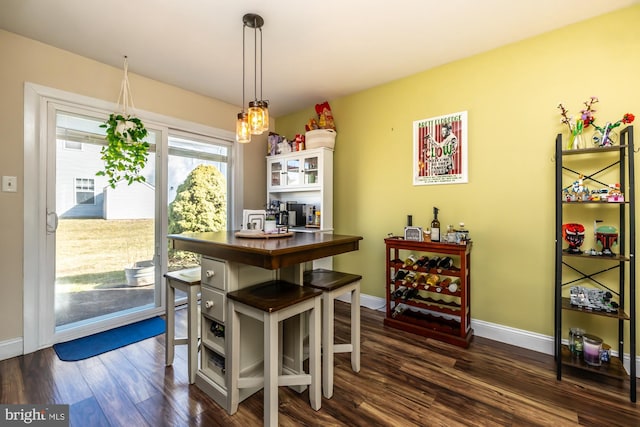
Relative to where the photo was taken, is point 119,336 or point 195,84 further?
point 195,84

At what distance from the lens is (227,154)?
11.9 ft

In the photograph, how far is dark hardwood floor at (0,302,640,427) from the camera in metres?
1.50

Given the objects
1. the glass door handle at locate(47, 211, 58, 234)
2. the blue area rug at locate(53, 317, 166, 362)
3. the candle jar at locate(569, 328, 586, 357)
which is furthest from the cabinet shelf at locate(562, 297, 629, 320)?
the glass door handle at locate(47, 211, 58, 234)

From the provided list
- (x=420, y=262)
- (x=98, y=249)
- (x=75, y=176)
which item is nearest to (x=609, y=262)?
(x=420, y=262)

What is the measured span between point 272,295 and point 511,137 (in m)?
2.26

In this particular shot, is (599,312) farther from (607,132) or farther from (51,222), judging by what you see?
(51,222)

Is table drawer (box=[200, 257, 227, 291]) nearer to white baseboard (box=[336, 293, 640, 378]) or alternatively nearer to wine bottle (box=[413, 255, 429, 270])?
wine bottle (box=[413, 255, 429, 270])

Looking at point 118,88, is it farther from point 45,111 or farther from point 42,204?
point 42,204

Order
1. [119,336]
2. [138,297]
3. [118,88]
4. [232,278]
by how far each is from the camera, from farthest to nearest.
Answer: [138,297] < [118,88] < [119,336] < [232,278]

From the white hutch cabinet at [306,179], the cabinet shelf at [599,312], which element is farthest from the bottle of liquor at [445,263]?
the white hutch cabinet at [306,179]

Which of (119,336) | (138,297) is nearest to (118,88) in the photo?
(138,297)

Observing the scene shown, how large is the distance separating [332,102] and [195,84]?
5.12 feet

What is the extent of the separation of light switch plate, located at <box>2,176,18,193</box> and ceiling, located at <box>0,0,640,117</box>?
1106 millimetres

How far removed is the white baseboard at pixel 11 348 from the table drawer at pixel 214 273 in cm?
173
